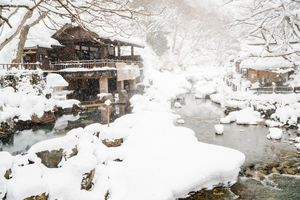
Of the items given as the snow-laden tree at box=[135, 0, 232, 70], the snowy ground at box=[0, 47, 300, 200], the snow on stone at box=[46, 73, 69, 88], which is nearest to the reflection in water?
the snowy ground at box=[0, 47, 300, 200]

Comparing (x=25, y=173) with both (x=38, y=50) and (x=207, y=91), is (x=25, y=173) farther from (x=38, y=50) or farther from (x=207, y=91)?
(x=207, y=91)

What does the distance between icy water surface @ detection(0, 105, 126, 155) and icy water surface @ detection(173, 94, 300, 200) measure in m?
7.00

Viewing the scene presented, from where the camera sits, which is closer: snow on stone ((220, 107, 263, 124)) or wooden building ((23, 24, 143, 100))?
snow on stone ((220, 107, 263, 124))

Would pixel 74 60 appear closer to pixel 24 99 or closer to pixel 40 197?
pixel 24 99

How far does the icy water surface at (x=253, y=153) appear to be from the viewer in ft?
23.2

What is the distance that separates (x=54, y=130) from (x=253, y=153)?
39.1 feet

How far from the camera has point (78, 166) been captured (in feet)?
21.3

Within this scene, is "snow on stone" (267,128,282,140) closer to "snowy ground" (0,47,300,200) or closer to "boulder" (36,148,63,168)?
"snowy ground" (0,47,300,200)

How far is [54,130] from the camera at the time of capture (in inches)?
535

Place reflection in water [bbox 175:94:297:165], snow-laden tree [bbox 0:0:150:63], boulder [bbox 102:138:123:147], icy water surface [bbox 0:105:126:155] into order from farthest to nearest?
icy water surface [bbox 0:105:126:155], reflection in water [bbox 175:94:297:165], boulder [bbox 102:138:123:147], snow-laden tree [bbox 0:0:150:63]

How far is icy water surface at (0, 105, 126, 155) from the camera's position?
11202 millimetres

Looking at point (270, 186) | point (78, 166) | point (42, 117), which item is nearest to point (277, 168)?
point (270, 186)

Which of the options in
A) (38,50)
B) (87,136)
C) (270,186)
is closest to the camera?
(270,186)

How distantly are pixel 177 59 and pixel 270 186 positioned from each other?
40951 millimetres
